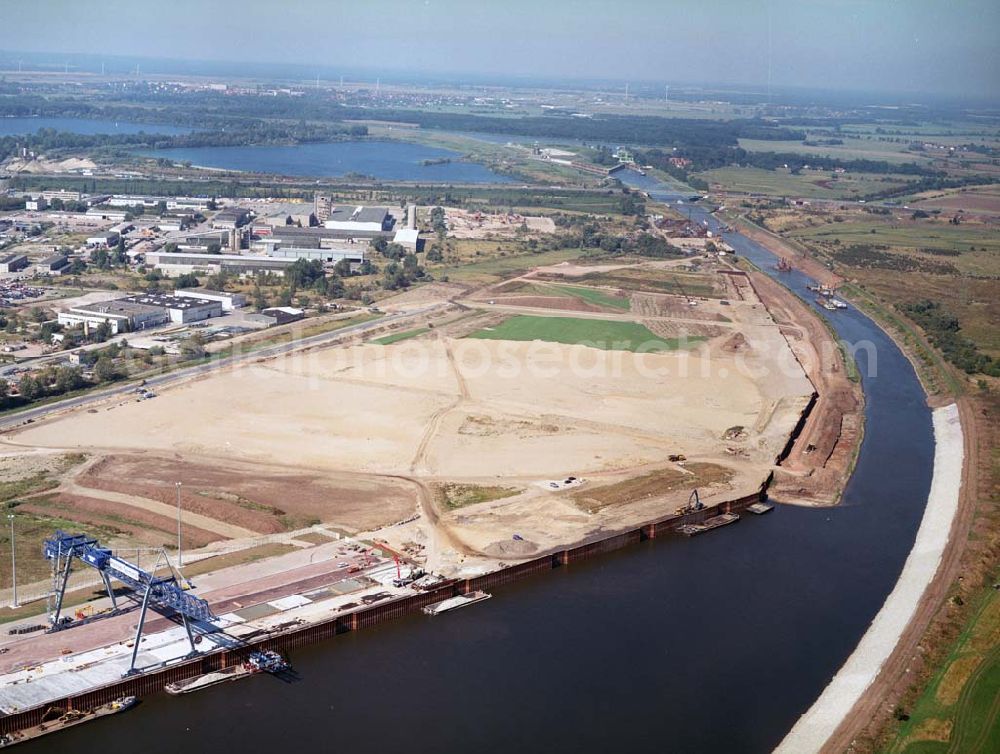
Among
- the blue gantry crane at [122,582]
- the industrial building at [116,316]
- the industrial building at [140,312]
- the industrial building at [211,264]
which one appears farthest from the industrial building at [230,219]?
the blue gantry crane at [122,582]

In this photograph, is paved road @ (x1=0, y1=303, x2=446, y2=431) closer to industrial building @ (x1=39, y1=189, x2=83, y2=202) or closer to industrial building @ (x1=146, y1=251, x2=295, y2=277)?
industrial building @ (x1=146, y1=251, x2=295, y2=277)

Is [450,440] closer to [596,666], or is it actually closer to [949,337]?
[596,666]

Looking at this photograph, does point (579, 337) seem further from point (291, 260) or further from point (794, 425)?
point (291, 260)

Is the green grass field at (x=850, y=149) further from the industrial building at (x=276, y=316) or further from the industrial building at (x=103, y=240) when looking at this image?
the industrial building at (x=276, y=316)

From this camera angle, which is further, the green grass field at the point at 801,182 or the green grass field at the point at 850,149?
the green grass field at the point at 850,149

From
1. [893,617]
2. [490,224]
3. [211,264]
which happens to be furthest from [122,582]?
[490,224]

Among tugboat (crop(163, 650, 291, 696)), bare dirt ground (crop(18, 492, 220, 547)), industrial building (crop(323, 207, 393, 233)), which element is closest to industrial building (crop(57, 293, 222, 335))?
bare dirt ground (crop(18, 492, 220, 547))
